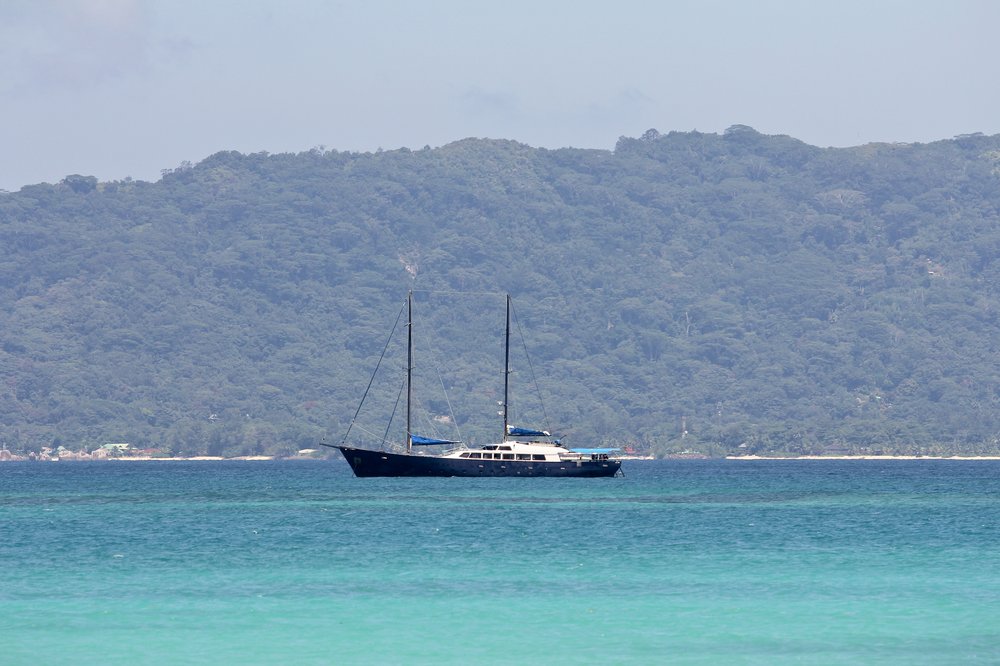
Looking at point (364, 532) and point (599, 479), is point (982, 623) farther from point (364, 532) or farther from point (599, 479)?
point (599, 479)

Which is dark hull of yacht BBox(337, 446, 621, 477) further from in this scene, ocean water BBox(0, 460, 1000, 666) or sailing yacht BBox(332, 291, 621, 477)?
ocean water BBox(0, 460, 1000, 666)

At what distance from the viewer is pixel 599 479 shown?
589ft

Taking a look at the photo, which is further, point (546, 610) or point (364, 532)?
point (364, 532)

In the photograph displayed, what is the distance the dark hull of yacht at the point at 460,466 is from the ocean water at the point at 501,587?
53.7m

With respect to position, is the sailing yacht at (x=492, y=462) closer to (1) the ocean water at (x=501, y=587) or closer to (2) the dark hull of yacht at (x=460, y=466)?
(2) the dark hull of yacht at (x=460, y=466)

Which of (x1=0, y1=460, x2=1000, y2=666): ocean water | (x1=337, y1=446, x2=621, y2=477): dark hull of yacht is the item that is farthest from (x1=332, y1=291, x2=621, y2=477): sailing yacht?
(x1=0, y1=460, x2=1000, y2=666): ocean water

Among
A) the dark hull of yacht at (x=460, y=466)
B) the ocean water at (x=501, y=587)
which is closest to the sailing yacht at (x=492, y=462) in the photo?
the dark hull of yacht at (x=460, y=466)

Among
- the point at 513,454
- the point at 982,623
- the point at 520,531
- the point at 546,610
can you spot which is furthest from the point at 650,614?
the point at 513,454

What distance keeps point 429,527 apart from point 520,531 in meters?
5.61

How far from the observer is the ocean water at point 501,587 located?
148 ft

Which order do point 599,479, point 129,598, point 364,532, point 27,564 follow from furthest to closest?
point 599,479 < point 364,532 < point 27,564 < point 129,598

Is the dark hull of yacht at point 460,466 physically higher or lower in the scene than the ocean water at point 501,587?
higher

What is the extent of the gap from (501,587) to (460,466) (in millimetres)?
105711

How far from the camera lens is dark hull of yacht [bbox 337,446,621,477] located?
161m
